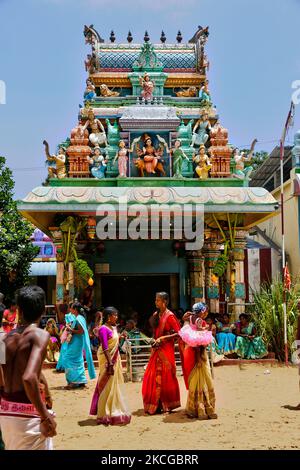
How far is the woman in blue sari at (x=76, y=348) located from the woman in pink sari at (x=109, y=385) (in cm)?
236

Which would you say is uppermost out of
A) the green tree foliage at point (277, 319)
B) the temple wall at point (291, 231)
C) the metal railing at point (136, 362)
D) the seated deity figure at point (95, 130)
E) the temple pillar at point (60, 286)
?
the seated deity figure at point (95, 130)

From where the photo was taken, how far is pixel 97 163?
14.9m

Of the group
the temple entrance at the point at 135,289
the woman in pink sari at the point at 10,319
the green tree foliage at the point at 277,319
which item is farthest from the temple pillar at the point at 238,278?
the woman in pink sari at the point at 10,319

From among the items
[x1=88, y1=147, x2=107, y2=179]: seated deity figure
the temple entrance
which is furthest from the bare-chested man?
the temple entrance

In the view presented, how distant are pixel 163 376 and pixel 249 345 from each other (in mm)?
4835

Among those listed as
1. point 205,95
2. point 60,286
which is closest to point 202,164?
point 205,95

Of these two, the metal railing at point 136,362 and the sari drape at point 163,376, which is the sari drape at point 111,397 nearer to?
the sari drape at point 163,376

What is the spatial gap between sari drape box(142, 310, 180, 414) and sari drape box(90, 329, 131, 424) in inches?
23.4

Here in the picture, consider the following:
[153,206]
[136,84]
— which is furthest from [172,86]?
[153,206]

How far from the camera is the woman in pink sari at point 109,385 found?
6.43 m

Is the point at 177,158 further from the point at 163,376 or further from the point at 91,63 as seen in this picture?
the point at 163,376

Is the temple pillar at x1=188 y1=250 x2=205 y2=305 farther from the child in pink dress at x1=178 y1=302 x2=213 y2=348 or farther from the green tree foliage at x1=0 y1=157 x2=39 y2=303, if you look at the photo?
the child in pink dress at x1=178 y1=302 x2=213 y2=348

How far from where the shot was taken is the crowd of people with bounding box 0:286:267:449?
3398 mm

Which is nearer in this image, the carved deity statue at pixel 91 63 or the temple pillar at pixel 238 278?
the temple pillar at pixel 238 278
